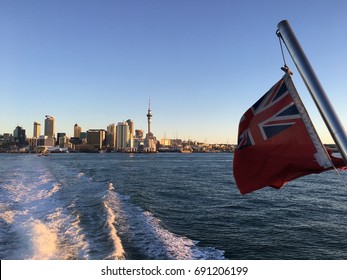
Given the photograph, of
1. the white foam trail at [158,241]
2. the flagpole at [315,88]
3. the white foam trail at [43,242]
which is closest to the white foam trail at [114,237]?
the white foam trail at [158,241]

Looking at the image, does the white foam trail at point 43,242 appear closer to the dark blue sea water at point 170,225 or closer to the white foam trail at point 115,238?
the dark blue sea water at point 170,225

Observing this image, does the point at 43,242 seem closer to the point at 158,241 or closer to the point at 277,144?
the point at 158,241

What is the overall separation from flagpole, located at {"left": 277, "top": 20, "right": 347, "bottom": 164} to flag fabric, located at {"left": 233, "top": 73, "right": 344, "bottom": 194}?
1.24 meters

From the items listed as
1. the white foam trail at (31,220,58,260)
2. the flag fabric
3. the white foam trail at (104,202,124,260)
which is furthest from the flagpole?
the white foam trail at (31,220,58,260)

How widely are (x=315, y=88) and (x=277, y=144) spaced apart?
192 centimetres

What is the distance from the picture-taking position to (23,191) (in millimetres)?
35344

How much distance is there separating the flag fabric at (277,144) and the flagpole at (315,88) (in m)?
1.24

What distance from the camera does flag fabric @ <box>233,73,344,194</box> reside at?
5410 mm

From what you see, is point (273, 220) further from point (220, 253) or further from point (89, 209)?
point (89, 209)

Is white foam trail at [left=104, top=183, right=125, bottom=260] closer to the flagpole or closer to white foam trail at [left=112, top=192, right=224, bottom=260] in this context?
white foam trail at [left=112, top=192, right=224, bottom=260]

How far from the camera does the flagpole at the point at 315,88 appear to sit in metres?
3.92

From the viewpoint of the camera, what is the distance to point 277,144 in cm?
587

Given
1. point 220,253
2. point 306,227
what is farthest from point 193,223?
point 306,227

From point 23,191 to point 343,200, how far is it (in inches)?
1386
